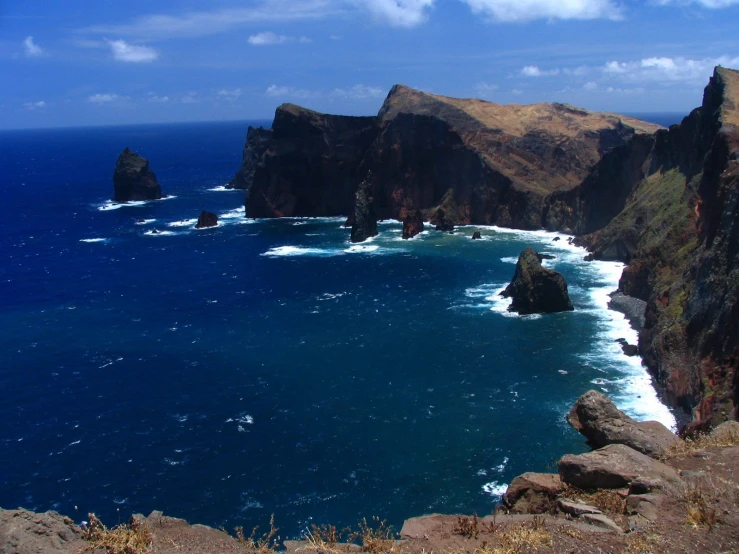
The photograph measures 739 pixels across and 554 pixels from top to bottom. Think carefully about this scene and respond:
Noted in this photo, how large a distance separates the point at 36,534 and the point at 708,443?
2292 cm

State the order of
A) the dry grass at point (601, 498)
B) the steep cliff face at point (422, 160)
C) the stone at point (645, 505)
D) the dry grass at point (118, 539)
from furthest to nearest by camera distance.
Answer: the steep cliff face at point (422, 160) < the dry grass at point (601, 498) < the stone at point (645, 505) < the dry grass at point (118, 539)

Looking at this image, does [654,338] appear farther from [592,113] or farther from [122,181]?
[122,181]

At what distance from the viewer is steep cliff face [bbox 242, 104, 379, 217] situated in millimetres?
147625

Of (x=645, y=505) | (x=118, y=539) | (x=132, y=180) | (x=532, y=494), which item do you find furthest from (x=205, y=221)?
(x=645, y=505)

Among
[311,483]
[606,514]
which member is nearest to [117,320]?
[311,483]

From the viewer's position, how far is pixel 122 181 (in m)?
175

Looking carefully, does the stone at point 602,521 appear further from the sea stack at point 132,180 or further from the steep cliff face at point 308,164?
the sea stack at point 132,180

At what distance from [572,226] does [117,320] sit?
80.4 m

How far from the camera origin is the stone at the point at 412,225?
12362 centimetres

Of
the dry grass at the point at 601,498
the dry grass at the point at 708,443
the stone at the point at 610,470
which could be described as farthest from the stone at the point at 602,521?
the dry grass at the point at 708,443

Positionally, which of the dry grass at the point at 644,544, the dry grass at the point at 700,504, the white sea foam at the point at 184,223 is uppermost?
the dry grass at the point at 700,504

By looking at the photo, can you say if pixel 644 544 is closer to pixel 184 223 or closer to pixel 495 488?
pixel 495 488

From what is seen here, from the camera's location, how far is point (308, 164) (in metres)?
148

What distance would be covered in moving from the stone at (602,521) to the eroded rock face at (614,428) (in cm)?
885
